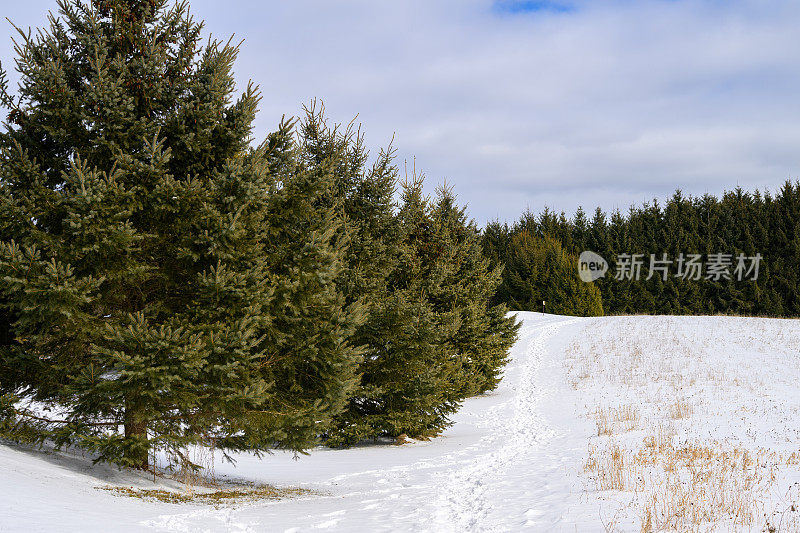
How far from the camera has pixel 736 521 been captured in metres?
5.66

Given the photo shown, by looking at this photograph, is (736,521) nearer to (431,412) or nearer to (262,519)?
(262,519)

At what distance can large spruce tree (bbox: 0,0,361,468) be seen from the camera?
709cm

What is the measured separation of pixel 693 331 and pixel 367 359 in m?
25.6

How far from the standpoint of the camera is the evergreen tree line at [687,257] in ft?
152

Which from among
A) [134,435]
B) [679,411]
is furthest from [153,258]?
[679,411]

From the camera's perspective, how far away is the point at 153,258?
815cm

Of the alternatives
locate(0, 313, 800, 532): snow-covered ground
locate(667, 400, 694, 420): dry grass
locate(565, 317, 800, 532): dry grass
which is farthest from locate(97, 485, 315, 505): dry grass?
locate(667, 400, 694, 420): dry grass

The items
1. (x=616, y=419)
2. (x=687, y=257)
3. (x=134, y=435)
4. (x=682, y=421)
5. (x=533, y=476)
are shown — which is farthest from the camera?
(x=687, y=257)

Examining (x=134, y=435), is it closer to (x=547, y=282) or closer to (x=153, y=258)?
(x=153, y=258)

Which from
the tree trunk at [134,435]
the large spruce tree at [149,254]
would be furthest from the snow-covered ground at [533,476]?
the large spruce tree at [149,254]

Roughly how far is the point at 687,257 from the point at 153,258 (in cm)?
5158

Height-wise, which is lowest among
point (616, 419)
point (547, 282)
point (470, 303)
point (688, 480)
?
point (616, 419)

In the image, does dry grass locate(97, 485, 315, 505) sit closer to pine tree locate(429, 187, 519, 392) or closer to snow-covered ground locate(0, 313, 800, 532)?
snow-covered ground locate(0, 313, 800, 532)

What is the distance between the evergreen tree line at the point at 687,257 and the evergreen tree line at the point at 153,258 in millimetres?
42521
